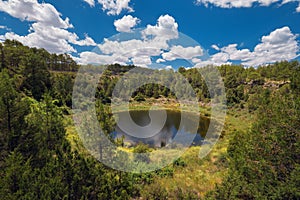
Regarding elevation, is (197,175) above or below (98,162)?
below

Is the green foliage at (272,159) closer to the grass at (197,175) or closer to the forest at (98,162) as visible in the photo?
the forest at (98,162)

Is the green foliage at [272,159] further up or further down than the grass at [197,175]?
further up

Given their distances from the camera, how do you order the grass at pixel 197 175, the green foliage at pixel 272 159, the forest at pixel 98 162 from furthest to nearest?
1. the grass at pixel 197 175
2. the green foliage at pixel 272 159
3. the forest at pixel 98 162

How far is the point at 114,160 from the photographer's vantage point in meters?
8.36

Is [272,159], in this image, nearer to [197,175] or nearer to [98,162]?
A: [98,162]

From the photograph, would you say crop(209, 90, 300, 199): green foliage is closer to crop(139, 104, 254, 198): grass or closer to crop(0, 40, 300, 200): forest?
crop(0, 40, 300, 200): forest

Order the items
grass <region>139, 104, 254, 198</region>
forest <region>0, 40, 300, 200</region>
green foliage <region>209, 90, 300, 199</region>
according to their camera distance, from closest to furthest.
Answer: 1. forest <region>0, 40, 300, 200</region>
2. green foliage <region>209, 90, 300, 199</region>
3. grass <region>139, 104, 254, 198</region>

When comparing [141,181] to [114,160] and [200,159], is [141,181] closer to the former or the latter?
[114,160]

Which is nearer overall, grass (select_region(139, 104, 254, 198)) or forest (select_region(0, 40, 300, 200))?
forest (select_region(0, 40, 300, 200))

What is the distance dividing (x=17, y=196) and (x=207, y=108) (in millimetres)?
43102

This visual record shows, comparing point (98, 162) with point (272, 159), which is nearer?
point (272, 159)

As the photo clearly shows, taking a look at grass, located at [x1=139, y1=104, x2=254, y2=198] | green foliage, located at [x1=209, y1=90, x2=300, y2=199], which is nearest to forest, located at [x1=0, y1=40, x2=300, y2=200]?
green foliage, located at [x1=209, y1=90, x2=300, y2=199]


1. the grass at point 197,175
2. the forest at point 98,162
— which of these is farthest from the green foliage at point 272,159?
the grass at point 197,175

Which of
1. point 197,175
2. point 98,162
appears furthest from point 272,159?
point 197,175
